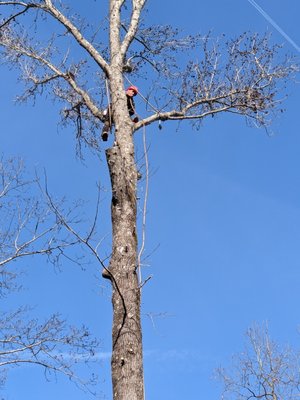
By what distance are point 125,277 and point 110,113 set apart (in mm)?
1556

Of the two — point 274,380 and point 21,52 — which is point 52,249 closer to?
point 21,52

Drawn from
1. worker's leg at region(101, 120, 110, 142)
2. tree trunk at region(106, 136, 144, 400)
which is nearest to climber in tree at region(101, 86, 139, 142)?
worker's leg at region(101, 120, 110, 142)

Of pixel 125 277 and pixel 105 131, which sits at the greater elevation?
pixel 105 131

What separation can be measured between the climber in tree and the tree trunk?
232 mm

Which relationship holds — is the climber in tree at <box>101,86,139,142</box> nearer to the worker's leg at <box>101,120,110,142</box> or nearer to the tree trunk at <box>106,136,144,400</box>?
the worker's leg at <box>101,120,110,142</box>

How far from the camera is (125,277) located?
4.01 meters

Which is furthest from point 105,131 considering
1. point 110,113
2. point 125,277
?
point 125,277

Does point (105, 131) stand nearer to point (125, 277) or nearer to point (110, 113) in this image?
point (110, 113)

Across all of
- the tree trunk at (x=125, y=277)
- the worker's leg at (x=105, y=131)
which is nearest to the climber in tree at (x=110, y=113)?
the worker's leg at (x=105, y=131)

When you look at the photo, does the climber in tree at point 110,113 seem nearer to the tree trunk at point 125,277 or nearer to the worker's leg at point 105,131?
the worker's leg at point 105,131

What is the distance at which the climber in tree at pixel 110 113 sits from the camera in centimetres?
497

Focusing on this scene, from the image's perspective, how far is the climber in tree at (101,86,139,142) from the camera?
16.3 feet

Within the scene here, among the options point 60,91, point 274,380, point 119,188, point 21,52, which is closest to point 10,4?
point 21,52

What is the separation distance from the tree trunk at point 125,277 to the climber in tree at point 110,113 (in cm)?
23
